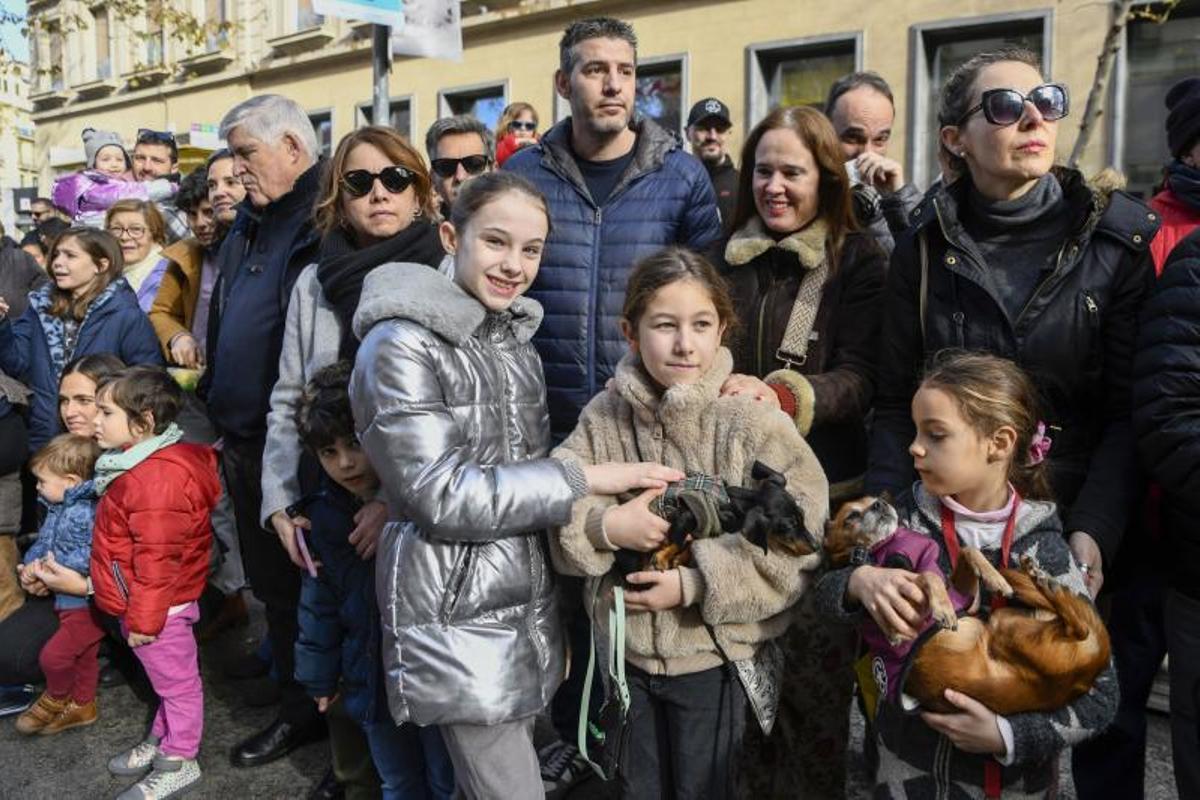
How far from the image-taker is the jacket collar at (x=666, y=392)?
7.49 ft

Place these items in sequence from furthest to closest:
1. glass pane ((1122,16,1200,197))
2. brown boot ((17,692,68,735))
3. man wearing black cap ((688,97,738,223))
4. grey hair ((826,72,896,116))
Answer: glass pane ((1122,16,1200,197))
man wearing black cap ((688,97,738,223))
grey hair ((826,72,896,116))
brown boot ((17,692,68,735))

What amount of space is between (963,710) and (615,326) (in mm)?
1627

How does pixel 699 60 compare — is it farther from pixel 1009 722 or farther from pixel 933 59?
pixel 1009 722

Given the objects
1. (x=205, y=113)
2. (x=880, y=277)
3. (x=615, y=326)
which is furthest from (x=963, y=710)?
(x=205, y=113)

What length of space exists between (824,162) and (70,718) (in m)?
3.59

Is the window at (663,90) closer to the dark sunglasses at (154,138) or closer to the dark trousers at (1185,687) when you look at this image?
the dark sunglasses at (154,138)

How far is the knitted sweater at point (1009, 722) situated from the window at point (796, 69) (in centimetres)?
1023

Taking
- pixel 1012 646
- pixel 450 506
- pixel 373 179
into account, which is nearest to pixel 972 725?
pixel 1012 646

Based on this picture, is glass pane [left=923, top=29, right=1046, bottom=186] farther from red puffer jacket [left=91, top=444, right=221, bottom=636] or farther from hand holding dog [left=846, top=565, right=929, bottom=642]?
hand holding dog [left=846, top=565, right=929, bottom=642]

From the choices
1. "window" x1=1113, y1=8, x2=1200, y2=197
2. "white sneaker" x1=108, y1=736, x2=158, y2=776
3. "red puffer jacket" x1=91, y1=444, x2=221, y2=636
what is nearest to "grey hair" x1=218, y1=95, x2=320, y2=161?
"red puffer jacket" x1=91, y1=444, x2=221, y2=636

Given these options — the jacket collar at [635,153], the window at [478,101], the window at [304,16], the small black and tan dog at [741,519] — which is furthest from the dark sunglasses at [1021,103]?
the window at [304,16]

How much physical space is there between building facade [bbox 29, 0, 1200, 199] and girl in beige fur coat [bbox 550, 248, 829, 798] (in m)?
6.54

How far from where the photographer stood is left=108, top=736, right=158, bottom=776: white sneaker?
346 cm

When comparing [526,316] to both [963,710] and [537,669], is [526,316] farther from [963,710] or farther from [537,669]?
[963,710]
